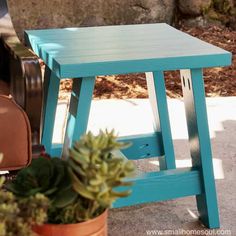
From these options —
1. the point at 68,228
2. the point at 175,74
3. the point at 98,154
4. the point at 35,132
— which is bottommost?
the point at 175,74

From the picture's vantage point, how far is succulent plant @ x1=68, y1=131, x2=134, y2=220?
1.09 m

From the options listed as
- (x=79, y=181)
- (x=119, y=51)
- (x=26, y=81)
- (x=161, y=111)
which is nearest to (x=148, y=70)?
(x=119, y=51)

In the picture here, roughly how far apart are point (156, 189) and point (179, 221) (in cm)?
20

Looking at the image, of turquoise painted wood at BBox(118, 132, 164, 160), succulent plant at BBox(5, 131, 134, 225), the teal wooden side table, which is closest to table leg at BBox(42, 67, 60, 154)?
the teal wooden side table

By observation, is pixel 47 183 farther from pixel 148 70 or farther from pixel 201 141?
pixel 201 141

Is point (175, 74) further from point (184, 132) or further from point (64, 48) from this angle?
point (64, 48)

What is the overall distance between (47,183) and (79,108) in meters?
0.85

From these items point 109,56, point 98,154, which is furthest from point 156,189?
point 98,154

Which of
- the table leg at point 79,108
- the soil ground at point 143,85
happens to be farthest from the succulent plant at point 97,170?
the soil ground at point 143,85

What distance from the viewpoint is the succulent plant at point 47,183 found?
1167mm

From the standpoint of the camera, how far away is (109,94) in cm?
401

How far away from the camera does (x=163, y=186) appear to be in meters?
2.13

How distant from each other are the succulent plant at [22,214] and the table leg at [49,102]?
1349 mm

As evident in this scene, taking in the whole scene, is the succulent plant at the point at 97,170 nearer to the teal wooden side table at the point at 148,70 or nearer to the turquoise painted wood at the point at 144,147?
the teal wooden side table at the point at 148,70
